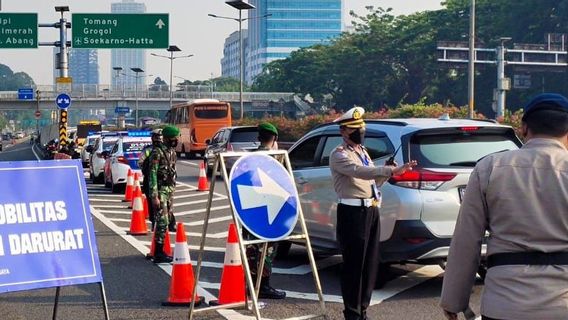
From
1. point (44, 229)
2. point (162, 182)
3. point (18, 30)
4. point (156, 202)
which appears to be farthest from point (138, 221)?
point (18, 30)

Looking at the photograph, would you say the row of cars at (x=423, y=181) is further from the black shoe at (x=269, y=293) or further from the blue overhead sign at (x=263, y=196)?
the blue overhead sign at (x=263, y=196)

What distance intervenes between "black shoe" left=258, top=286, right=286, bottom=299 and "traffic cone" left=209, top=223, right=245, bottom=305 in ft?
1.35

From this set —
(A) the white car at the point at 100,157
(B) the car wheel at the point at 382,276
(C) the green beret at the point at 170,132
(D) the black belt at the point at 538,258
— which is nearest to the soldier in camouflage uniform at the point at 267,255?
(B) the car wheel at the point at 382,276

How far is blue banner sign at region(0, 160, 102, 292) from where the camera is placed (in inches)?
260

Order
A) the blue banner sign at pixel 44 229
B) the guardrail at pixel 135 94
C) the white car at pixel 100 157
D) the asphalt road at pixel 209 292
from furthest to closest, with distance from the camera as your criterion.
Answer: the guardrail at pixel 135 94 < the white car at pixel 100 157 < the asphalt road at pixel 209 292 < the blue banner sign at pixel 44 229

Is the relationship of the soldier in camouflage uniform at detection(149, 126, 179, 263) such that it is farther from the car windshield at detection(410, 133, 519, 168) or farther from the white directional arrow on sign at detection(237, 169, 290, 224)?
the white directional arrow on sign at detection(237, 169, 290, 224)

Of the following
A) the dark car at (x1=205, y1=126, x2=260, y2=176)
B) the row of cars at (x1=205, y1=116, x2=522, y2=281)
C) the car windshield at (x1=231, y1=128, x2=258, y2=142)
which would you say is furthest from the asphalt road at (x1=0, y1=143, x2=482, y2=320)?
the car windshield at (x1=231, y1=128, x2=258, y2=142)

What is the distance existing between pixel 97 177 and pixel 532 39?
157ft

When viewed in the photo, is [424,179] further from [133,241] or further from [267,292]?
[133,241]

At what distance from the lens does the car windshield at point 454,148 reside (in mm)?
8977

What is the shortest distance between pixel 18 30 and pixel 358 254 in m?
31.4

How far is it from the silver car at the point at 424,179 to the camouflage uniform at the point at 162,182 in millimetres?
2199

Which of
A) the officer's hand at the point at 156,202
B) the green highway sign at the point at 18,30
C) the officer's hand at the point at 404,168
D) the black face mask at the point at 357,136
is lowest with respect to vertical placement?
the officer's hand at the point at 156,202

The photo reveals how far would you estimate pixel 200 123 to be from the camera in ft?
159
